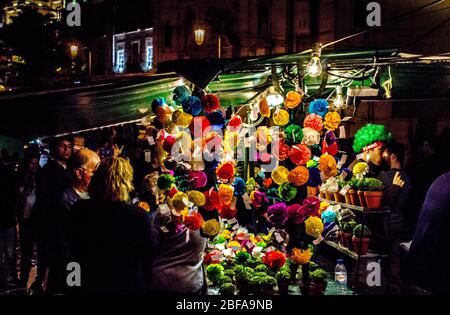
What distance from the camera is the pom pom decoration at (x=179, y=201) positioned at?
17.9 ft

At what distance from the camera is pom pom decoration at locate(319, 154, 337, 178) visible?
6.26 metres

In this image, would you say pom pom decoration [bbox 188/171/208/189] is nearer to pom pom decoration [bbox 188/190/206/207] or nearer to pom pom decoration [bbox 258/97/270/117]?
pom pom decoration [bbox 188/190/206/207]

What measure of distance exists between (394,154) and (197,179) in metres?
3.32

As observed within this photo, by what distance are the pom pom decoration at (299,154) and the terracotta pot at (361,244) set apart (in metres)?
1.64

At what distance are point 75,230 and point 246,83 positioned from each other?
420 cm

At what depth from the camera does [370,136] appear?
8.50 meters

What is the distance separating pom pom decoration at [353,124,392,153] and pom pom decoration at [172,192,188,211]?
3.89 m

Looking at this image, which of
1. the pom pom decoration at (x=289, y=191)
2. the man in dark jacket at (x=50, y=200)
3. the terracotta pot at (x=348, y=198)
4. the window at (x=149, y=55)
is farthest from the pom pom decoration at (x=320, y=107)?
the window at (x=149, y=55)

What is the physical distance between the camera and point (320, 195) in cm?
911

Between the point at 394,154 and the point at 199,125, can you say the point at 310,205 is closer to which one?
the point at 199,125

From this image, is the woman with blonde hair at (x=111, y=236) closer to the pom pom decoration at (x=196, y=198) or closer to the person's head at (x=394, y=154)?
the pom pom decoration at (x=196, y=198)
